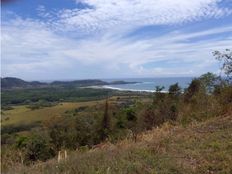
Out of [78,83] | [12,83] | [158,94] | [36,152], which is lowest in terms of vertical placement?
[36,152]

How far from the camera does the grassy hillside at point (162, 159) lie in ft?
15.5

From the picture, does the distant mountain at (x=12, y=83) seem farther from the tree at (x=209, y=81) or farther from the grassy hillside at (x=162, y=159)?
the tree at (x=209, y=81)

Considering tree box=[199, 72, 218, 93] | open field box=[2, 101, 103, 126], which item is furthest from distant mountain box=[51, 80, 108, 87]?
tree box=[199, 72, 218, 93]

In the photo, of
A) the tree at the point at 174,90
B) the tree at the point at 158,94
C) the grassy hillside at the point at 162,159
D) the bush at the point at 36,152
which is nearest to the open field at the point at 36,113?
the tree at the point at 158,94

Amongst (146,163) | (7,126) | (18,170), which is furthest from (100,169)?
(7,126)

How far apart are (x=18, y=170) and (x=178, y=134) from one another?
329 cm

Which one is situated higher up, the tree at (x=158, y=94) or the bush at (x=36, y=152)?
the tree at (x=158, y=94)

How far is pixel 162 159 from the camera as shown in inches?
202

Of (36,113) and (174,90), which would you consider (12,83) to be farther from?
(36,113)

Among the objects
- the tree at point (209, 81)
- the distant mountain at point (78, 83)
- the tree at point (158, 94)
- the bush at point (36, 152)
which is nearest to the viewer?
the bush at point (36, 152)

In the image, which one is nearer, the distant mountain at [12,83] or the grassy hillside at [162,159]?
the grassy hillside at [162,159]

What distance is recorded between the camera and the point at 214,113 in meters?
10.2

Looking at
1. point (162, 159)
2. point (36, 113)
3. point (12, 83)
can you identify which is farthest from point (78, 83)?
point (162, 159)

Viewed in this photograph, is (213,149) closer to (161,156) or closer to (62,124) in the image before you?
(161,156)
